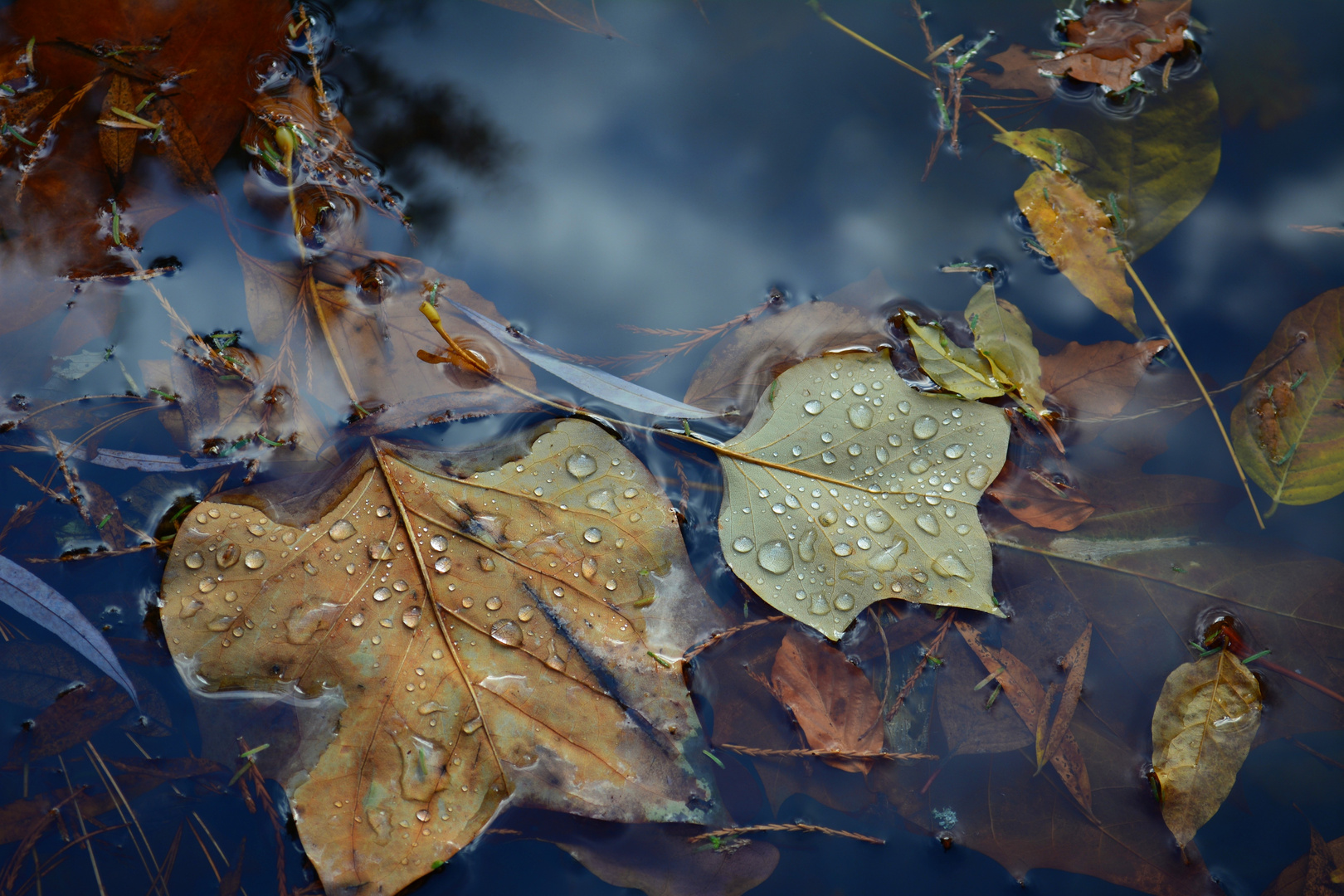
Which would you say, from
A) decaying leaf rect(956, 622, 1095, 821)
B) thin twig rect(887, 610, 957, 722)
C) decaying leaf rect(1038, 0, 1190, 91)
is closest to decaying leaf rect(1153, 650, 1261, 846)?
decaying leaf rect(956, 622, 1095, 821)

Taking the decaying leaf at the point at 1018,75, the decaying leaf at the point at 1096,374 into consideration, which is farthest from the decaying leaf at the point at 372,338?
the decaying leaf at the point at 1018,75

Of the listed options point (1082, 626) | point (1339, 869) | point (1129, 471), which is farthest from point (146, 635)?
point (1339, 869)

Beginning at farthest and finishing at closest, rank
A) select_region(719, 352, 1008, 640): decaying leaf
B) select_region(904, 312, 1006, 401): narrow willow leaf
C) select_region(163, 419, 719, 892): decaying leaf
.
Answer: select_region(904, 312, 1006, 401): narrow willow leaf → select_region(719, 352, 1008, 640): decaying leaf → select_region(163, 419, 719, 892): decaying leaf

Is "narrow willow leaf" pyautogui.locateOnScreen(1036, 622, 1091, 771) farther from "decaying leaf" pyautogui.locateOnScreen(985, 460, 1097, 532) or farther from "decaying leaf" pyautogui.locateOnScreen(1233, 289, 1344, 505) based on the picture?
"decaying leaf" pyautogui.locateOnScreen(1233, 289, 1344, 505)

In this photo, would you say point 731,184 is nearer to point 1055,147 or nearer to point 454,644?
point 1055,147

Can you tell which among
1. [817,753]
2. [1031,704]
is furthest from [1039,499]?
[817,753]

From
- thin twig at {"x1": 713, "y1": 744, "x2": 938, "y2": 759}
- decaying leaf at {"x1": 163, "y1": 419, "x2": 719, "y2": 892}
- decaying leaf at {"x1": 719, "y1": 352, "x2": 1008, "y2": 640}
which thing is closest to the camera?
decaying leaf at {"x1": 163, "y1": 419, "x2": 719, "y2": 892}
